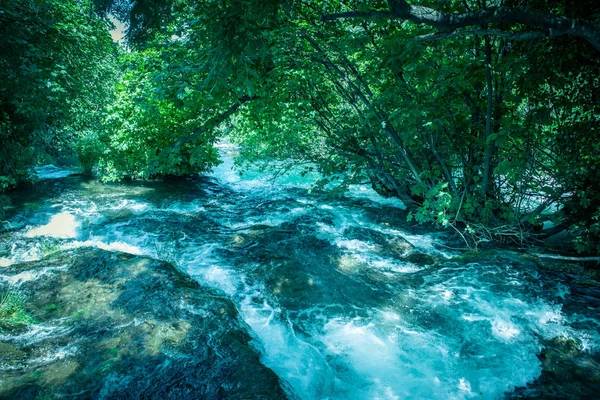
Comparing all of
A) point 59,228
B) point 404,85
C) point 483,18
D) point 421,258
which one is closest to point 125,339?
point 483,18

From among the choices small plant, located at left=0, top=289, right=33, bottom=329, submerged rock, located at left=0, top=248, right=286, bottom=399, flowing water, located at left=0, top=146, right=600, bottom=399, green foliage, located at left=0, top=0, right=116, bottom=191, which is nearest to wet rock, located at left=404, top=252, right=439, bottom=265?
flowing water, located at left=0, top=146, right=600, bottom=399

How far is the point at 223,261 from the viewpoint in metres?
6.10

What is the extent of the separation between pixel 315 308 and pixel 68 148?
1586 cm

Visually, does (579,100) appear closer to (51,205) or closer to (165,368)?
(165,368)

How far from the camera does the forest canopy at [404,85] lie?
131 inches

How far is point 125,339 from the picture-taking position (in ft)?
11.0

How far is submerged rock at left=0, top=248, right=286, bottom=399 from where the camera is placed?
2.80 m

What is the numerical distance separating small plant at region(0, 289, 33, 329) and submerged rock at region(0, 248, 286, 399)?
3.0 inches

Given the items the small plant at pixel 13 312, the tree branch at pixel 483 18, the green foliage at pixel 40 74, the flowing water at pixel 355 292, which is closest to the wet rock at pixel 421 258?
the flowing water at pixel 355 292

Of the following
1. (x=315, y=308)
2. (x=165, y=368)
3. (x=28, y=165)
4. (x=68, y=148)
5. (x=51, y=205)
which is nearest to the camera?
(x=165, y=368)

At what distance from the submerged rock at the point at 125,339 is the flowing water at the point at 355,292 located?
65 centimetres

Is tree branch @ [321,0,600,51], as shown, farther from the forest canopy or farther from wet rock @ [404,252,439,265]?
wet rock @ [404,252,439,265]

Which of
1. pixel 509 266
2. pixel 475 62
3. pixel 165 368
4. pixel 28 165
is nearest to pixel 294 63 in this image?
pixel 475 62

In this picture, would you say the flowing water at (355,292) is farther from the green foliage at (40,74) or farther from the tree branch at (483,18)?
the tree branch at (483,18)
